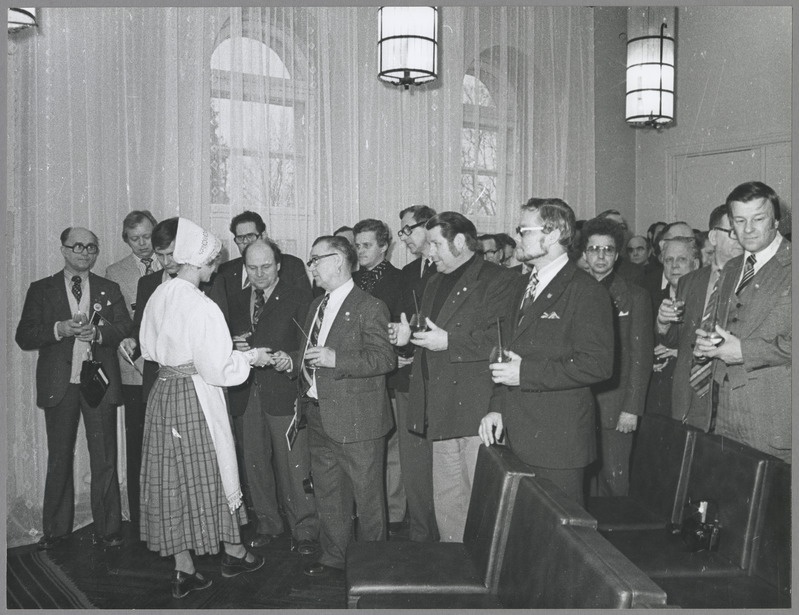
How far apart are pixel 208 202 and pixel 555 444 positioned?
2799 millimetres

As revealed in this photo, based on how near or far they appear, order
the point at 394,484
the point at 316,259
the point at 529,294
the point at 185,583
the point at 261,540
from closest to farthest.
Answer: the point at 529,294 → the point at 185,583 → the point at 316,259 → the point at 261,540 → the point at 394,484

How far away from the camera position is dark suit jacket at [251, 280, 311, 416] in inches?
133

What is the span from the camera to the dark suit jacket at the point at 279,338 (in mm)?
3391

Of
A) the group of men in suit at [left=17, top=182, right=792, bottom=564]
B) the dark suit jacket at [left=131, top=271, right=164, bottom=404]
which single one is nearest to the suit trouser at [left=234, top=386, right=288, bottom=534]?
the group of men in suit at [left=17, top=182, right=792, bottom=564]

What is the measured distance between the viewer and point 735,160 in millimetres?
5176

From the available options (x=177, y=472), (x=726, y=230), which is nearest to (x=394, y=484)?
(x=177, y=472)

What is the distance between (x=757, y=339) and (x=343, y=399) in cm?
154

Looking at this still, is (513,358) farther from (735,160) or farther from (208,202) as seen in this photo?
(735,160)

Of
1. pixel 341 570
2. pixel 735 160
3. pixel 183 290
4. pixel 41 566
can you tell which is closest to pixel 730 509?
pixel 341 570

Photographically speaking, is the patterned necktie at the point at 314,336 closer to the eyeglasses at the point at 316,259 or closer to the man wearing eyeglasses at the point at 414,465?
the eyeglasses at the point at 316,259

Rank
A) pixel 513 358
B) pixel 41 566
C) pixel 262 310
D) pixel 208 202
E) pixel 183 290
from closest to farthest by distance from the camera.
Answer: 1. pixel 513 358
2. pixel 183 290
3. pixel 41 566
4. pixel 262 310
5. pixel 208 202

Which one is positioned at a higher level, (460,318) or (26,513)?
(460,318)

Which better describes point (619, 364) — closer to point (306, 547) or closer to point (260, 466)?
point (306, 547)

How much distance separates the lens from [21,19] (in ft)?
9.11
